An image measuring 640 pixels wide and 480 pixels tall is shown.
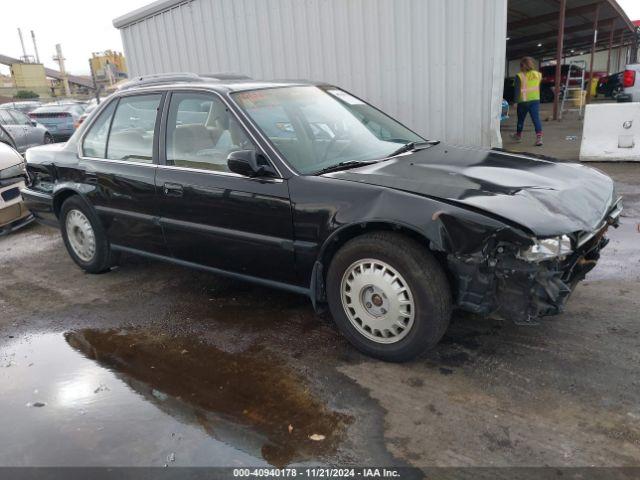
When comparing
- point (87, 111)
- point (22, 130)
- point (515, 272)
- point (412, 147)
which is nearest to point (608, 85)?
point (87, 111)

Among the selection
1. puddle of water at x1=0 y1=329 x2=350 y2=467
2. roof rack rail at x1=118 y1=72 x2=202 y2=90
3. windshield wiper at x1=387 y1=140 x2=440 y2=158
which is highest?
roof rack rail at x1=118 y1=72 x2=202 y2=90

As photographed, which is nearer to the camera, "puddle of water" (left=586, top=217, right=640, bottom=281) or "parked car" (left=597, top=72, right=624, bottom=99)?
"puddle of water" (left=586, top=217, right=640, bottom=281)

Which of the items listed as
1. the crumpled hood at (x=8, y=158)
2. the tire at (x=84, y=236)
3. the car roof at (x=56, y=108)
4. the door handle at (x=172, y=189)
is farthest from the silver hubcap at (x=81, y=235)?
the car roof at (x=56, y=108)

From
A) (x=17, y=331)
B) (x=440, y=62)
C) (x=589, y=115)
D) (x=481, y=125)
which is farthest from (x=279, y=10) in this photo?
(x=17, y=331)

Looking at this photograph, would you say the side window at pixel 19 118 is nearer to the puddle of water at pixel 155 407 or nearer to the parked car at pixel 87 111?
the parked car at pixel 87 111

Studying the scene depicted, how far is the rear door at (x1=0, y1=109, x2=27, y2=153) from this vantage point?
1259cm

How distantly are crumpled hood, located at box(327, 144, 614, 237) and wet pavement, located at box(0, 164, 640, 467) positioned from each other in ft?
2.76

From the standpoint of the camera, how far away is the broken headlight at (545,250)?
258 cm

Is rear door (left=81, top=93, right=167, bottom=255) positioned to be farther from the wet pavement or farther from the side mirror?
the side mirror

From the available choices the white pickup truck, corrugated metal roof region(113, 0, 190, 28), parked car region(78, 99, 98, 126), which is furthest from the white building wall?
the white pickup truck

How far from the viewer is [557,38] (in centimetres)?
1964

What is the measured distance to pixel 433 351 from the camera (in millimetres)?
3205

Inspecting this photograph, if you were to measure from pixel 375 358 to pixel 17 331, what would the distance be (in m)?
2.73

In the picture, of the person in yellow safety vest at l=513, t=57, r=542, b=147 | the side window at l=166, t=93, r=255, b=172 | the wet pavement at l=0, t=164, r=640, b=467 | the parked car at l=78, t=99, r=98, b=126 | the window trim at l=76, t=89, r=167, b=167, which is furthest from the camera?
the person in yellow safety vest at l=513, t=57, r=542, b=147
